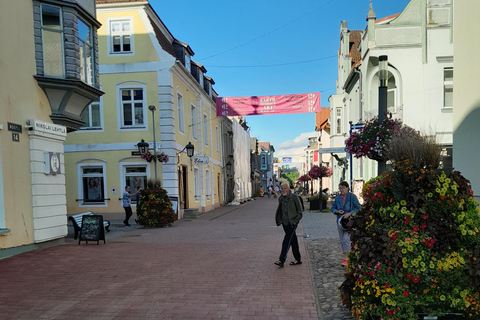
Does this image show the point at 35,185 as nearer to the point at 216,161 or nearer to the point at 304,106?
the point at 304,106

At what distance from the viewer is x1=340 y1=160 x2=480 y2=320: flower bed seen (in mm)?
3564

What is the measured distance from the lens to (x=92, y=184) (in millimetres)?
18422

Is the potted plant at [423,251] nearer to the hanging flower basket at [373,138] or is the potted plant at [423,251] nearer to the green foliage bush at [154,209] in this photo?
the hanging flower basket at [373,138]

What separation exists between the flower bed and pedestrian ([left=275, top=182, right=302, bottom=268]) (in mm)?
3469

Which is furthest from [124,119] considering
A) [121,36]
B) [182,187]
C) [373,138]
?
[373,138]

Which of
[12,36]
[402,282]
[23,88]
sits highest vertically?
[12,36]

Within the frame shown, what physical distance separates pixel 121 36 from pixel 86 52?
6874 millimetres

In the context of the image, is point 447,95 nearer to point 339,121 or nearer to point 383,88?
point 383,88

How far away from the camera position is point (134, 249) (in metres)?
9.59

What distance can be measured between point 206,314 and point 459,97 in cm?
742

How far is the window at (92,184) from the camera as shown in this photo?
721 inches

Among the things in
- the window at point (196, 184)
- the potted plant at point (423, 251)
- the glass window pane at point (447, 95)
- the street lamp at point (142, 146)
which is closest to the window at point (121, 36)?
the street lamp at point (142, 146)

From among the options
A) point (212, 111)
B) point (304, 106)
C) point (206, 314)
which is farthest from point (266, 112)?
point (206, 314)

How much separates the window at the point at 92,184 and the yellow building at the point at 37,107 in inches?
292
